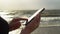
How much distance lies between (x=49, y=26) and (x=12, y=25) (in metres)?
1.10

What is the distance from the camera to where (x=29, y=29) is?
0.50 metres

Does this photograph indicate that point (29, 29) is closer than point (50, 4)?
Yes

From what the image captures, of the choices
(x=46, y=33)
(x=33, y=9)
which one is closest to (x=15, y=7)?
(x=33, y=9)

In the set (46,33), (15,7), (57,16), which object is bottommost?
(46,33)

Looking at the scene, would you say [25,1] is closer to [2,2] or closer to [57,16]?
[2,2]

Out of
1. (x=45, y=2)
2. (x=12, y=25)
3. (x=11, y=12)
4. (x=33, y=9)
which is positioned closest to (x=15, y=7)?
(x=11, y=12)

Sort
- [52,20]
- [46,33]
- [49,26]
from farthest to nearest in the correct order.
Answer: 1. [52,20]
2. [49,26]
3. [46,33]

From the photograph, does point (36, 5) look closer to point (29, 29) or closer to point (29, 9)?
point (29, 9)

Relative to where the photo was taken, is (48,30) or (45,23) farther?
(45,23)

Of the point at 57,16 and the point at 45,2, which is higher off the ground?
the point at 45,2

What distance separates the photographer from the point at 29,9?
1981 millimetres

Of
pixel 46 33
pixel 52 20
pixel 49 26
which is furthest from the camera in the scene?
pixel 52 20

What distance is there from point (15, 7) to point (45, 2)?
0.43 metres

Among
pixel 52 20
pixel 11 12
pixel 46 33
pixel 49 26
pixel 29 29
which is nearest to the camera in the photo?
pixel 29 29
